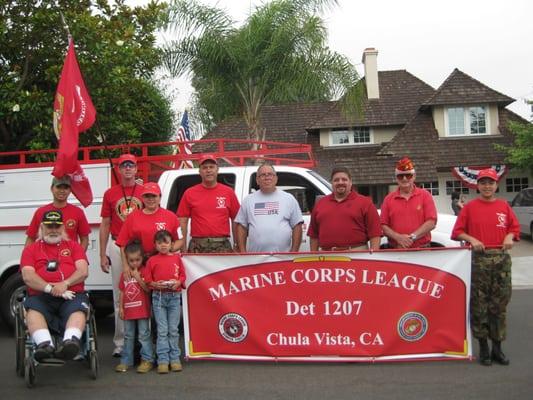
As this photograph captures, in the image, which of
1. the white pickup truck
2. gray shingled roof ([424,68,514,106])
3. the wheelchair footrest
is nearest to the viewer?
the wheelchair footrest

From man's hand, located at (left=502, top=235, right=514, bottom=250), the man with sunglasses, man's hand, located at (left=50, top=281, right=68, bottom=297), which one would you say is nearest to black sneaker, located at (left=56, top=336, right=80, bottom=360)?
man's hand, located at (left=50, top=281, right=68, bottom=297)

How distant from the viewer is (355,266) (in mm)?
5777

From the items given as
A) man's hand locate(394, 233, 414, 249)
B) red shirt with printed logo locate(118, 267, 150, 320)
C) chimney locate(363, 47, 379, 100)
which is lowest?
red shirt with printed logo locate(118, 267, 150, 320)

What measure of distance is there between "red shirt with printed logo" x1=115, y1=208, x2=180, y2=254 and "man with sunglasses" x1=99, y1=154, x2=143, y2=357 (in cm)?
39

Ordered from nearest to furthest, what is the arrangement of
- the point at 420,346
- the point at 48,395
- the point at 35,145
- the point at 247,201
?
the point at 48,395
the point at 420,346
the point at 247,201
the point at 35,145

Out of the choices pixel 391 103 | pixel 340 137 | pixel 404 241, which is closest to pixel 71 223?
pixel 404 241

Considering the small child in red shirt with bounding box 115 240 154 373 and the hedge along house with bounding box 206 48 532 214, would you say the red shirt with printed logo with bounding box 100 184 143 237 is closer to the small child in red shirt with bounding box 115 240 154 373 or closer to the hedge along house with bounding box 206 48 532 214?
the small child in red shirt with bounding box 115 240 154 373

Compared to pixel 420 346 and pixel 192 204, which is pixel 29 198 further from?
pixel 420 346

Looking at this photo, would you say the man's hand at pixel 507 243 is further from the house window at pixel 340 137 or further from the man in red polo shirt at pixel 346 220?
the house window at pixel 340 137

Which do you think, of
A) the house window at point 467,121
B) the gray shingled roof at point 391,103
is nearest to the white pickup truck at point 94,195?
the gray shingled roof at point 391,103

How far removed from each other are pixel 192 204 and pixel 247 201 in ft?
1.85

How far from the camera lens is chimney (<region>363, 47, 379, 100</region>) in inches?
1066

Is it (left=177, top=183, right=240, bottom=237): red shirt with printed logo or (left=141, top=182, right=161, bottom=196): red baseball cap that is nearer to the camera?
(left=141, top=182, right=161, bottom=196): red baseball cap

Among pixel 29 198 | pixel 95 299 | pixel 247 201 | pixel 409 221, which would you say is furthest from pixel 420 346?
pixel 29 198
